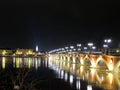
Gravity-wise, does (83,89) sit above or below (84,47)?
below

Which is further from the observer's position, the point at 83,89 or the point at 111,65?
the point at 111,65

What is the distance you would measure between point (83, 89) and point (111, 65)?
20848mm

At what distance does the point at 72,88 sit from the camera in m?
36.6

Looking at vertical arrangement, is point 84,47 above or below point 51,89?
above

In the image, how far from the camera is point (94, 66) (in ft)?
228

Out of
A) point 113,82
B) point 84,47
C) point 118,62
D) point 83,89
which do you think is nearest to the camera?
point 83,89

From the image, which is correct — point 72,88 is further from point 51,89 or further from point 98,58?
point 98,58

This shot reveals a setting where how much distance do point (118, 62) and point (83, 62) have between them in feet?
113

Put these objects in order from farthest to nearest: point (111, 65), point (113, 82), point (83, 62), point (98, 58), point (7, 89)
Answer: point (83, 62) → point (98, 58) → point (111, 65) → point (113, 82) → point (7, 89)

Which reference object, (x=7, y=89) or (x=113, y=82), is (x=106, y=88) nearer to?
(x=113, y=82)

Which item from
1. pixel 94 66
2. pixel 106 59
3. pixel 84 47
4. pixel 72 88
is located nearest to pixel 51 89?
pixel 72 88

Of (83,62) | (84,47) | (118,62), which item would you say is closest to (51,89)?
(118,62)

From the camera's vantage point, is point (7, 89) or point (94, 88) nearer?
point (7, 89)

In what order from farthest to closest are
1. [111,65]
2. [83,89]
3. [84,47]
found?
[84,47]
[111,65]
[83,89]
